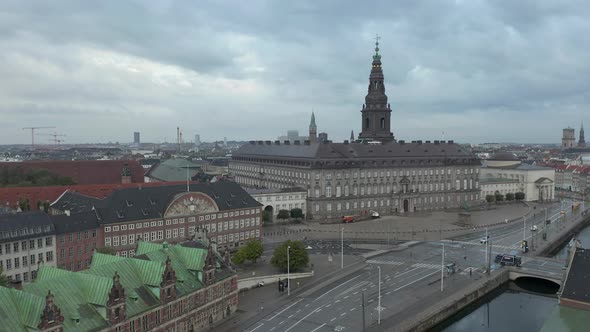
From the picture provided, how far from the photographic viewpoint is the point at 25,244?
76438 millimetres

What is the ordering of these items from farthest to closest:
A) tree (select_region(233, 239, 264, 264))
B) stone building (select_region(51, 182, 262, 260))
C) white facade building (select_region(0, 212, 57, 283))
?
stone building (select_region(51, 182, 262, 260))
tree (select_region(233, 239, 264, 264))
white facade building (select_region(0, 212, 57, 283))

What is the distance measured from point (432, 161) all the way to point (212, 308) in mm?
116685

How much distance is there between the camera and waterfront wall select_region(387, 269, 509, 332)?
6356 cm

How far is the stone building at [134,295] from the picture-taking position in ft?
150

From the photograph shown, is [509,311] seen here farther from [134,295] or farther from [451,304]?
[134,295]

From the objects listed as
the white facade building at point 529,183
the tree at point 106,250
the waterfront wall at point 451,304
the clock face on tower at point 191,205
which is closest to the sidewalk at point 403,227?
the clock face on tower at point 191,205

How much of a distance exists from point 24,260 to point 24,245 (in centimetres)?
217

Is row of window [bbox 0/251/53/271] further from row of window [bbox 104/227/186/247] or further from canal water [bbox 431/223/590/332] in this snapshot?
canal water [bbox 431/223/590/332]

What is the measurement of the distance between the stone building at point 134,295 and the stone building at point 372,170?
79.3m

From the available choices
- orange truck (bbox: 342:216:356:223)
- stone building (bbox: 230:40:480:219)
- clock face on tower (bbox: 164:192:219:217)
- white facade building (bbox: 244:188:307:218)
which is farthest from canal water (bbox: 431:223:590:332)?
stone building (bbox: 230:40:480:219)

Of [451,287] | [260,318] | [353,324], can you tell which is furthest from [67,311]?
[451,287]

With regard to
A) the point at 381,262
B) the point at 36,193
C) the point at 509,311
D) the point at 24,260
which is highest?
the point at 36,193

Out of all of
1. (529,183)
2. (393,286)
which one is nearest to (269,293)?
(393,286)

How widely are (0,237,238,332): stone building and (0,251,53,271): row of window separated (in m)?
20.7
